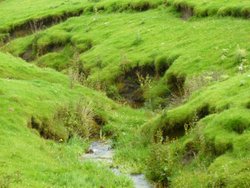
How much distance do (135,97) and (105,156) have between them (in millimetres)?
14797

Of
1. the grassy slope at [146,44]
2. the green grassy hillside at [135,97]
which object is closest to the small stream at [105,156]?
the green grassy hillside at [135,97]

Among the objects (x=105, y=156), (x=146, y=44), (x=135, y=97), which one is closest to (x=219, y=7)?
(x=146, y=44)

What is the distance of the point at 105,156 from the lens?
29.5 meters

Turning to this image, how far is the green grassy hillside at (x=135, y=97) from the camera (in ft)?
76.2

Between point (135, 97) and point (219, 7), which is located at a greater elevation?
point (219, 7)

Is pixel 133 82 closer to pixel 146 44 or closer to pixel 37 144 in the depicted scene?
pixel 146 44

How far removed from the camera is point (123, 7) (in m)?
65.5

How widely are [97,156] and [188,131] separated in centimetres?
524

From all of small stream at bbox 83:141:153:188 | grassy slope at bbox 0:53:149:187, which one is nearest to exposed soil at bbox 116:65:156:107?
grassy slope at bbox 0:53:149:187

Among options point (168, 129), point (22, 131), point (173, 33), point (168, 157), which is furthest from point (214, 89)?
point (173, 33)

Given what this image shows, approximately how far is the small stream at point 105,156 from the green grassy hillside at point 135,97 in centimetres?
39

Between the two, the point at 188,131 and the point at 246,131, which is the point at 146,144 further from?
the point at 246,131

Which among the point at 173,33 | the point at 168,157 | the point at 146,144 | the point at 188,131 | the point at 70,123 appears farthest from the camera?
the point at 173,33

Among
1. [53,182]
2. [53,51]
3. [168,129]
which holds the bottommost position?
[53,51]
